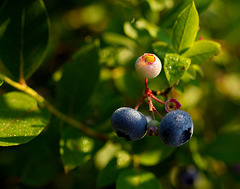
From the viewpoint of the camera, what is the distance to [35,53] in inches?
66.3

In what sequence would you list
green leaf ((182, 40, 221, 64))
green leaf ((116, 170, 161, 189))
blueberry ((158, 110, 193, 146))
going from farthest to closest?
green leaf ((116, 170, 161, 189))
green leaf ((182, 40, 221, 64))
blueberry ((158, 110, 193, 146))

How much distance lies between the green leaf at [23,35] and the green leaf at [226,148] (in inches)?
56.4

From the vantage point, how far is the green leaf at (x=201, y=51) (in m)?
1.47

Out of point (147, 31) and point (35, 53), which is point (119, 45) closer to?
point (147, 31)

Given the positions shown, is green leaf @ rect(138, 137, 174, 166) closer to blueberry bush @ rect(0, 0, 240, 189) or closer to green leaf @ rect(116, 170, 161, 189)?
blueberry bush @ rect(0, 0, 240, 189)

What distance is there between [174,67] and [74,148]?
0.76m

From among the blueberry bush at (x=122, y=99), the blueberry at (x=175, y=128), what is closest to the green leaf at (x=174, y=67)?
the blueberry bush at (x=122, y=99)

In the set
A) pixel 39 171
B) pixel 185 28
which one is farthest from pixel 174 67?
pixel 39 171

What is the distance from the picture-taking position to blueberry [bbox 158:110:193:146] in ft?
3.96

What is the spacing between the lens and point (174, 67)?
1.29 metres

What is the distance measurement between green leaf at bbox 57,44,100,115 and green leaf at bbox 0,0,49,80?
20 cm

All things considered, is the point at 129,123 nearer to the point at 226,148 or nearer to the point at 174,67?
the point at 174,67

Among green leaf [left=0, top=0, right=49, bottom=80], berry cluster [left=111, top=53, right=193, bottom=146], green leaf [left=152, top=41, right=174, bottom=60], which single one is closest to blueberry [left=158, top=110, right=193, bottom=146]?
berry cluster [left=111, top=53, right=193, bottom=146]

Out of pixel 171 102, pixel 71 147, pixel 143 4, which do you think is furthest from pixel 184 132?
pixel 143 4
